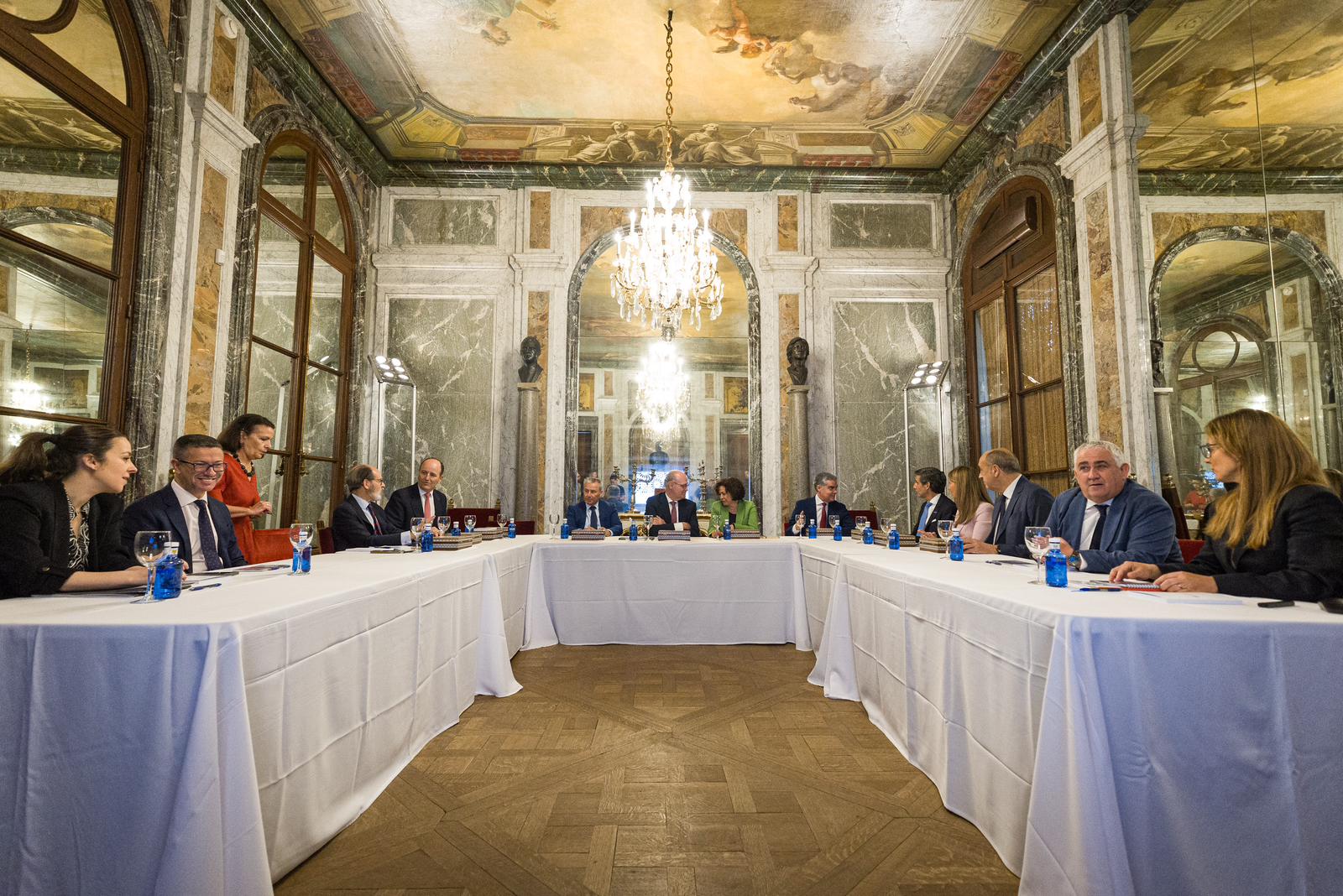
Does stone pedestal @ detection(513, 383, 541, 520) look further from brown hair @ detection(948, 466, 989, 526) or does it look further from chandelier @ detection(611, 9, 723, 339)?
brown hair @ detection(948, 466, 989, 526)

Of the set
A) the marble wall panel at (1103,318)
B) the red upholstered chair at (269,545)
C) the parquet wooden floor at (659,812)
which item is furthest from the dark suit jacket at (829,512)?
the red upholstered chair at (269,545)

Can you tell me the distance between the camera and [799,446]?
23.4 ft

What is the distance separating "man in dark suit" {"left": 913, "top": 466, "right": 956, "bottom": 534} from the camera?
4.66 metres

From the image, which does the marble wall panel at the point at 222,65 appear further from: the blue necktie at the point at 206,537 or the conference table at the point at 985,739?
the conference table at the point at 985,739

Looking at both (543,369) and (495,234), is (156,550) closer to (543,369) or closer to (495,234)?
(543,369)

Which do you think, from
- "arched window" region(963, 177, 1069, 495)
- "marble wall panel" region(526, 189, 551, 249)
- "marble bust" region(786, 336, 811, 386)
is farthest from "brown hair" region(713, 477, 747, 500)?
"marble wall panel" region(526, 189, 551, 249)

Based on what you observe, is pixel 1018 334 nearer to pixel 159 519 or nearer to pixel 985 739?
pixel 985 739

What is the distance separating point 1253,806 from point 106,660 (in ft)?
7.82

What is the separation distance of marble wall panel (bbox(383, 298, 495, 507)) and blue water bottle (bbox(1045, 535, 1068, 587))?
600 centimetres

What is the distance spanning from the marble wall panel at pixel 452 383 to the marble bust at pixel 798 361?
3186 mm

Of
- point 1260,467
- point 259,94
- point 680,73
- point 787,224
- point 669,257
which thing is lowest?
point 1260,467

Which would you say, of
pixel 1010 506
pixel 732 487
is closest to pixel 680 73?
pixel 732 487

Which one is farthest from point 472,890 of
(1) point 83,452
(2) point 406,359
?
(2) point 406,359

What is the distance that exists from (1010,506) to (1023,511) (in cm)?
11
